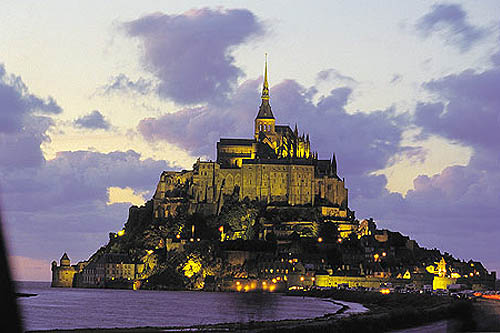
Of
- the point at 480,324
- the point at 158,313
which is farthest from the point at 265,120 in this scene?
the point at 480,324

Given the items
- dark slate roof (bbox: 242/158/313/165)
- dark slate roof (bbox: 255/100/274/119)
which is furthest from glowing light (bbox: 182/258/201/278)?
dark slate roof (bbox: 255/100/274/119)

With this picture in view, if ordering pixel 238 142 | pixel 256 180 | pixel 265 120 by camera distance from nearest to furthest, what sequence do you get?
pixel 256 180, pixel 238 142, pixel 265 120

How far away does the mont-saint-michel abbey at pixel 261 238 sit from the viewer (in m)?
109

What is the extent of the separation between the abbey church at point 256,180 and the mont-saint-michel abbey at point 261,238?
0.18 meters

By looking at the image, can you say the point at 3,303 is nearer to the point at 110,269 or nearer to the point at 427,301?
the point at 427,301

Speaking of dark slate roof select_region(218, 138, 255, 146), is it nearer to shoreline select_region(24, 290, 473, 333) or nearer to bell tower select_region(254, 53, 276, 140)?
bell tower select_region(254, 53, 276, 140)

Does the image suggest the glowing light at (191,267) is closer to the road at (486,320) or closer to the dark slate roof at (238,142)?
the dark slate roof at (238,142)

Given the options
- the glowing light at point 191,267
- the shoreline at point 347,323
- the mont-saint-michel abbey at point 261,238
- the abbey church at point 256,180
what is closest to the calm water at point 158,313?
the shoreline at point 347,323

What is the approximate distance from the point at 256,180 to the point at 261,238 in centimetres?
1127

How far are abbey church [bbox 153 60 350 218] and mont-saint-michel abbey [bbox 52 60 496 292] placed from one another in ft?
0.58

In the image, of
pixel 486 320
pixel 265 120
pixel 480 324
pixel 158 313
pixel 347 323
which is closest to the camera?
pixel 480 324

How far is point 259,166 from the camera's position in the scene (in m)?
126

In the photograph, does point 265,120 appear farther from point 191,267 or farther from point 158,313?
point 158,313

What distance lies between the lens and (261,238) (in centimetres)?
12000
